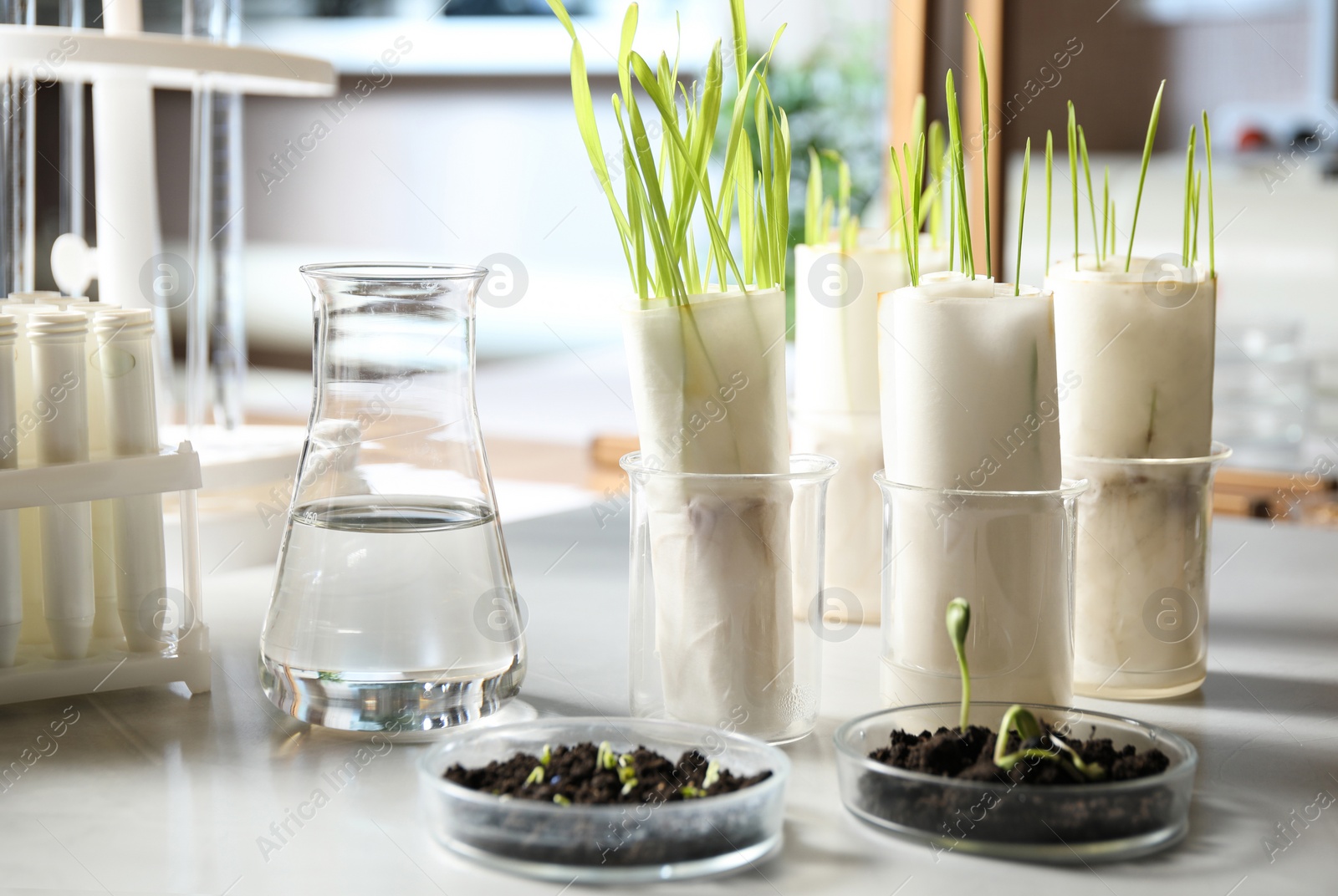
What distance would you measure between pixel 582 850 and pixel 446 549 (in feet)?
0.61

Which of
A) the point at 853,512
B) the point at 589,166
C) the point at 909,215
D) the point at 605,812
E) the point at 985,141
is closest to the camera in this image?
the point at 605,812

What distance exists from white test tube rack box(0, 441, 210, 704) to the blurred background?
23.4 inches

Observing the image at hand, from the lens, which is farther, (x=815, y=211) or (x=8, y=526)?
(x=815, y=211)

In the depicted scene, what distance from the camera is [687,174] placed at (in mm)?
610

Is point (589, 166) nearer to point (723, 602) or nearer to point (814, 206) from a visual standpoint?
point (814, 206)

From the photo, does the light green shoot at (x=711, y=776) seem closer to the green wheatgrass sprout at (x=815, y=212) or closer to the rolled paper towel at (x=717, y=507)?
the rolled paper towel at (x=717, y=507)

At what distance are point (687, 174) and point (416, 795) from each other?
303 millimetres

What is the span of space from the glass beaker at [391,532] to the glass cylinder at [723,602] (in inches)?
2.8

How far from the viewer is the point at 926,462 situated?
1.99ft

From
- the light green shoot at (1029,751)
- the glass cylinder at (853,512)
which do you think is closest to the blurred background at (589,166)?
the glass cylinder at (853,512)

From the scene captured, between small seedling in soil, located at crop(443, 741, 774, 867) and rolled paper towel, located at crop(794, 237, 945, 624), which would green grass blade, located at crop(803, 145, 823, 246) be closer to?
rolled paper towel, located at crop(794, 237, 945, 624)

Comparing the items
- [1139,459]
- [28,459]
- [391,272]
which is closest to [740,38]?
[391,272]

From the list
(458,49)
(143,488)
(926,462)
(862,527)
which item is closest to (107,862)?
(143,488)

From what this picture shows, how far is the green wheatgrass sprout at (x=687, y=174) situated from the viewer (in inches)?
23.3
